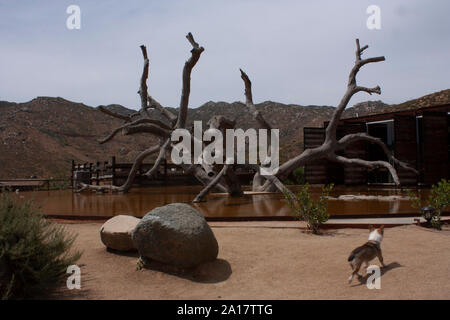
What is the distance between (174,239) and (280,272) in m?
1.17

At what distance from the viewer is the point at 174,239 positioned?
13.9 ft

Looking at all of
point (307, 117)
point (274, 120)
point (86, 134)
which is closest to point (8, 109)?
point (86, 134)

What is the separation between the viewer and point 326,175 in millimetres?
17672

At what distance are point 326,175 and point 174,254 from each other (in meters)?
14.4

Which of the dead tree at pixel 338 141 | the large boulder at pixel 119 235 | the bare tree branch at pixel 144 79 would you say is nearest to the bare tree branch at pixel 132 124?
the bare tree branch at pixel 144 79

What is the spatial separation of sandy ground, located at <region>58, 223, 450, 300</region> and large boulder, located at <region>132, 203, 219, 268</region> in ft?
0.52


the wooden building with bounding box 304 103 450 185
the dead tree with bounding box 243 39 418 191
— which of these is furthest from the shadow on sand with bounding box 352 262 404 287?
the wooden building with bounding box 304 103 450 185

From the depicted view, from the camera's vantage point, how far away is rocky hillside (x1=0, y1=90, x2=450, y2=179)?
35.7 metres

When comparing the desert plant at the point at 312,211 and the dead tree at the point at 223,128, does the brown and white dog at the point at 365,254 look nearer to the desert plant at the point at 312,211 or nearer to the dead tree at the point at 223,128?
the desert plant at the point at 312,211

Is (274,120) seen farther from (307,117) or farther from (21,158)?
(21,158)

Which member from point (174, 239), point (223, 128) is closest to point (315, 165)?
point (223, 128)

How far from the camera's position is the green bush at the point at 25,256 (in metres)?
3.42

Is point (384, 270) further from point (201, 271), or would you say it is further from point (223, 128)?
point (223, 128)

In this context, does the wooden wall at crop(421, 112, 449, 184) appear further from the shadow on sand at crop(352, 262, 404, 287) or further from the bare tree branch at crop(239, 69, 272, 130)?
the shadow on sand at crop(352, 262, 404, 287)
